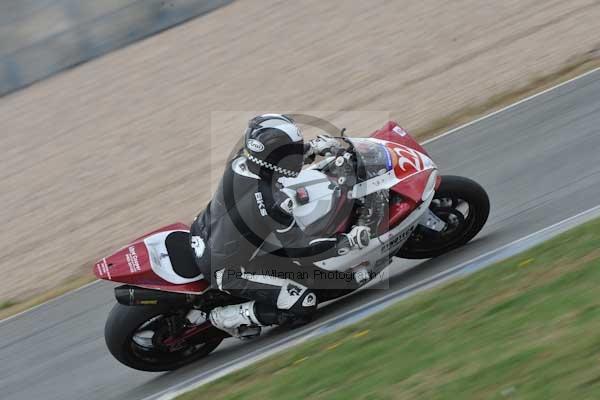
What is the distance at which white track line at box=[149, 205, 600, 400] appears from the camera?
6.59 metres

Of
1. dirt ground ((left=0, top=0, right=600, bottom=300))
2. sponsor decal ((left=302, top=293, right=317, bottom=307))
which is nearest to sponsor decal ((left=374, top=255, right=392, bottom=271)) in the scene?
sponsor decal ((left=302, top=293, right=317, bottom=307))

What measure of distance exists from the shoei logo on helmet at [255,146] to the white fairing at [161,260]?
1.13 m

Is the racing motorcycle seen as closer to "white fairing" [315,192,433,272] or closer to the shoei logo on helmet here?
"white fairing" [315,192,433,272]

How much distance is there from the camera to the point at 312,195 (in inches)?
261

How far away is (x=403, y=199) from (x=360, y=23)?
905 cm

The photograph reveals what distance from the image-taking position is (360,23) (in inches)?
603

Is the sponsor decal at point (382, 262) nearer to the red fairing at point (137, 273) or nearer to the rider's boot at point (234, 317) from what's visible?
the rider's boot at point (234, 317)

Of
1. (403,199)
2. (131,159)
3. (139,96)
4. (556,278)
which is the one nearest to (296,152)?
(403,199)

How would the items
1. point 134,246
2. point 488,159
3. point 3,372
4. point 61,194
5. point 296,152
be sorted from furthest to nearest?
point 61,194
point 488,159
point 3,372
point 134,246
point 296,152

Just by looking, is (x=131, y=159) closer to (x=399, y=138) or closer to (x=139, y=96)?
(x=139, y=96)

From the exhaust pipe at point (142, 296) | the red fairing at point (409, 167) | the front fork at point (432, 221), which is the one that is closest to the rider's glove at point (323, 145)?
the red fairing at point (409, 167)

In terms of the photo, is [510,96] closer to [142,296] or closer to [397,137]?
[397,137]

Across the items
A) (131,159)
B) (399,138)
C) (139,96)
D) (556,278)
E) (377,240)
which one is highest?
(139,96)

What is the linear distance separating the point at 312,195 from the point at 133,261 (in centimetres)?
148
